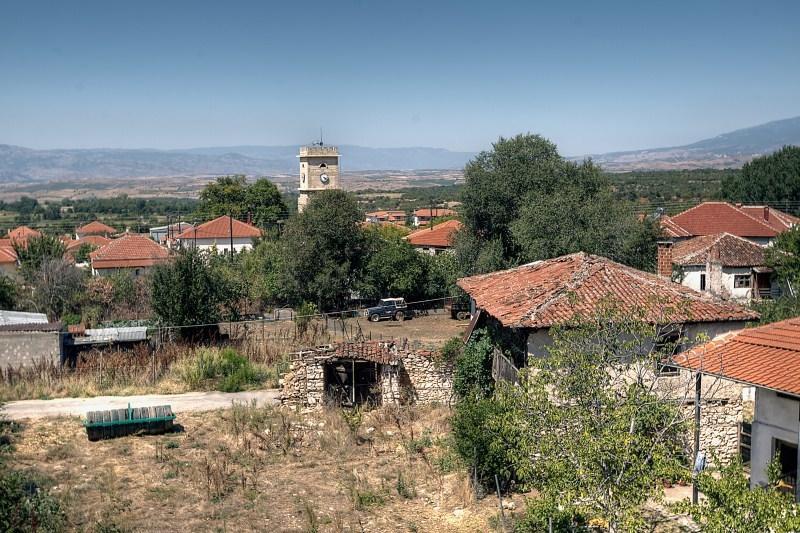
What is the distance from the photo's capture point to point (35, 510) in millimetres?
11922

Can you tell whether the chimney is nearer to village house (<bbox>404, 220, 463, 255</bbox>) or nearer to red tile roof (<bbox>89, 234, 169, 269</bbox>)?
village house (<bbox>404, 220, 463, 255</bbox>)

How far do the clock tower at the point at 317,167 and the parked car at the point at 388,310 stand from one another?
3644 cm

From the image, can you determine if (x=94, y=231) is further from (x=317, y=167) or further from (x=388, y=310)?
(x=388, y=310)

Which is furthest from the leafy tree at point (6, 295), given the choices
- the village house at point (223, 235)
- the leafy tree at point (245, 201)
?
the leafy tree at point (245, 201)

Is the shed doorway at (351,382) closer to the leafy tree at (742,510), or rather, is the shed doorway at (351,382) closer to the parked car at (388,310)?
the leafy tree at (742,510)

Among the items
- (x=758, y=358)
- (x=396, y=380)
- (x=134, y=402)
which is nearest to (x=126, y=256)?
(x=134, y=402)

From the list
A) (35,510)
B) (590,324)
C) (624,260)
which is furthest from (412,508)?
(624,260)

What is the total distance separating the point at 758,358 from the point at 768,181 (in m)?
72.0

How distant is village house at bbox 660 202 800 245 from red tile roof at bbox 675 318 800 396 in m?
33.1

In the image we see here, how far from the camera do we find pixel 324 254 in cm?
4359

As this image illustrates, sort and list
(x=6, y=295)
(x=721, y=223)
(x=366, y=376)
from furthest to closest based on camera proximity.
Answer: (x=721, y=223) < (x=6, y=295) < (x=366, y=376)

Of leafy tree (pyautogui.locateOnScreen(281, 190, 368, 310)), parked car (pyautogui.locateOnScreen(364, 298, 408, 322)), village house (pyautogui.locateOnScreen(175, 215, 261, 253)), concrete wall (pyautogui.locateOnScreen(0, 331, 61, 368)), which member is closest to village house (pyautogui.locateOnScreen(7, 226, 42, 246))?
village house (pyautogui.locateOnScreen(175, 215, 261, 253))

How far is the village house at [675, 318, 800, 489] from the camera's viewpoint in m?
13.7

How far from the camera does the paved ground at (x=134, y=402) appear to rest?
76.0 feet
